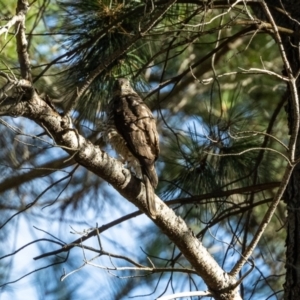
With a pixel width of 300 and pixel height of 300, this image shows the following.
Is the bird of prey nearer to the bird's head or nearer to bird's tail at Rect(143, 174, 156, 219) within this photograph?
the bird's head

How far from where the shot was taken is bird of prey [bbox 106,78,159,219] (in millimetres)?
3406

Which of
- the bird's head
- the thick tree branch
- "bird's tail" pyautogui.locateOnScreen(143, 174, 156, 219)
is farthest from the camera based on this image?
the bird's head

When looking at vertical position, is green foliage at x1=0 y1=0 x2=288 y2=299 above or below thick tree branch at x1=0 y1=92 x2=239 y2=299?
above

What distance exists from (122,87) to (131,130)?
0.24m

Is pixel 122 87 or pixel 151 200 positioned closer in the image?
pixel 151 200

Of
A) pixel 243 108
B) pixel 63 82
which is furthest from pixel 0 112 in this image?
pixel 243 108

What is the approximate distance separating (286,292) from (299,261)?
13 centimetres

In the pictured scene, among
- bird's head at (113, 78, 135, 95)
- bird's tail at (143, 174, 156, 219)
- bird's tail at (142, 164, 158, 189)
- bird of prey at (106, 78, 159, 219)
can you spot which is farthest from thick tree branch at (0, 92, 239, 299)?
bird's head at (113, 78, 135, 95)

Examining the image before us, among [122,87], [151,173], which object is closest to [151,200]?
[151,173]

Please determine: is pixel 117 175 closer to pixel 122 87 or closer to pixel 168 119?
pixel 122 87

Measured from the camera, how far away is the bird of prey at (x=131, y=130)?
341 cm

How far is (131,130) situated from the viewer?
3.46m

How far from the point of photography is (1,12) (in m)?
4.66

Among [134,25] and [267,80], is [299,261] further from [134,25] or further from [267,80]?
[267,80]
